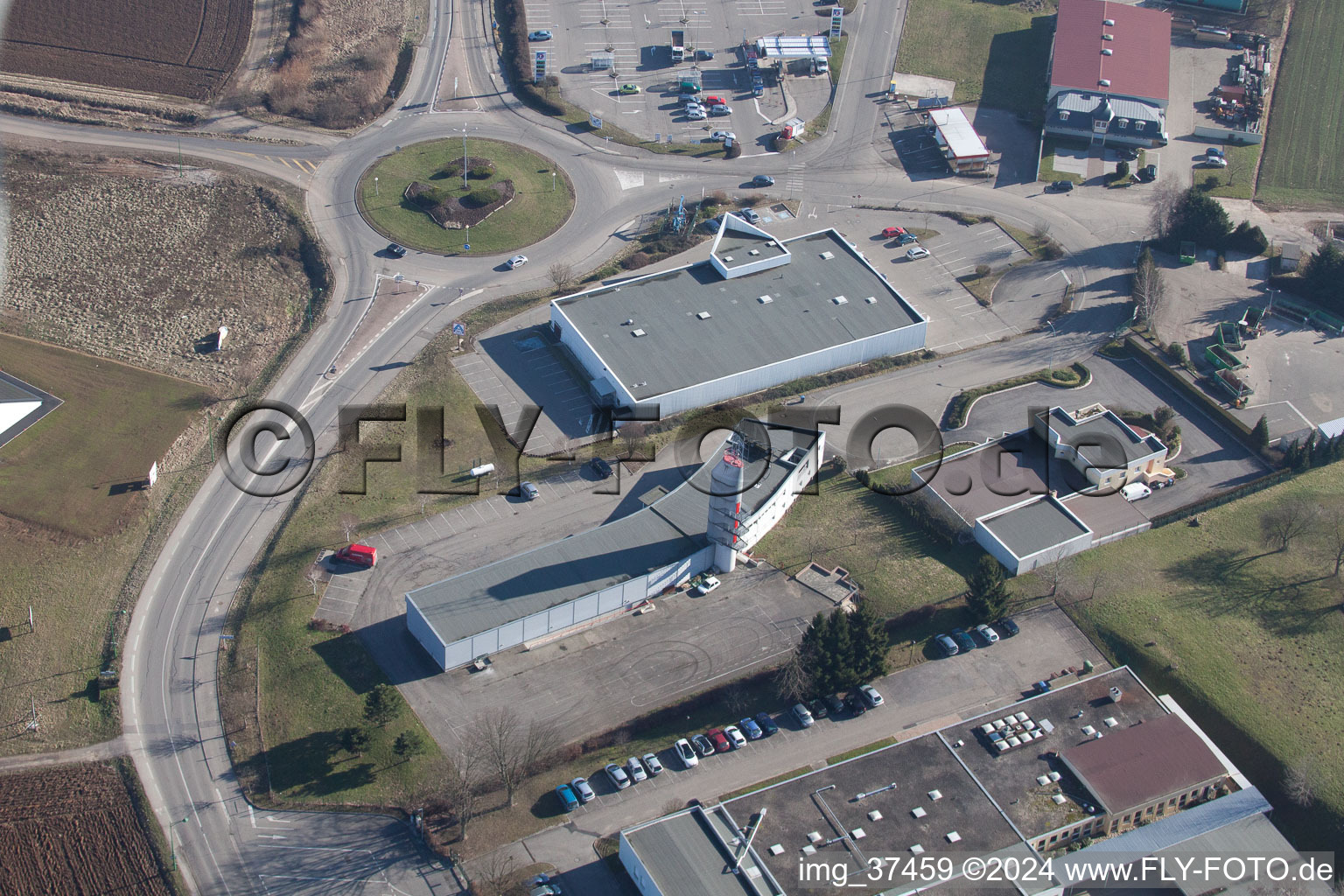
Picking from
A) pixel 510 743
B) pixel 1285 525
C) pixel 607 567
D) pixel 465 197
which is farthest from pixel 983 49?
pixel 510 743

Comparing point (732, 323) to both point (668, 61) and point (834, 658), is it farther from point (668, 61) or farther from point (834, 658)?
point (668, 61)

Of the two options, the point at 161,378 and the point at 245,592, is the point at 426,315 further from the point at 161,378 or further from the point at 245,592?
the point at 245,592

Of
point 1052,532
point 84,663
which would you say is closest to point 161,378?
point 84,663

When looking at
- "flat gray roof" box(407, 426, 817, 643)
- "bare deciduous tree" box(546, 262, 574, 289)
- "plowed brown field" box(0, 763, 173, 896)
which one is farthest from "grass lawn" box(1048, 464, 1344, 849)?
"plowed brown field" box(0, 763, 173, 896)

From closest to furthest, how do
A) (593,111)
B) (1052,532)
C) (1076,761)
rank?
(1076,761), (1052,532), (593,111)

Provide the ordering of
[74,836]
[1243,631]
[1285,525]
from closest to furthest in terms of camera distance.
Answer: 1. [74,836]
2. [1243,631]
3. [1285,525]

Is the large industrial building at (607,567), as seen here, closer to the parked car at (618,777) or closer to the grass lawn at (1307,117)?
the parked car at (618,777)
